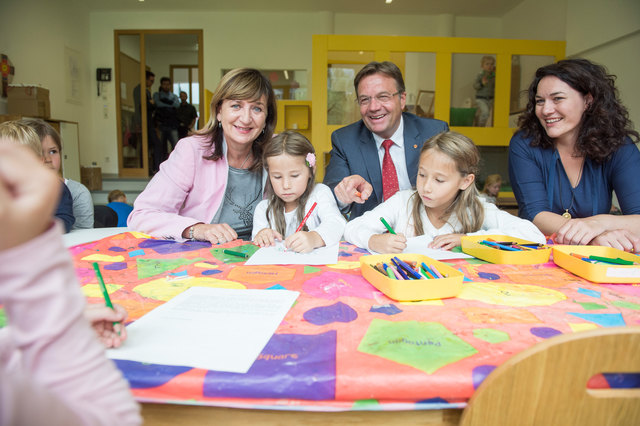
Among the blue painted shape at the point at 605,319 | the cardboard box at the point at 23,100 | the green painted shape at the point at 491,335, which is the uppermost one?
the cardboard box at the point at 23,100

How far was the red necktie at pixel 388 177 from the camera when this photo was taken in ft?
7.22

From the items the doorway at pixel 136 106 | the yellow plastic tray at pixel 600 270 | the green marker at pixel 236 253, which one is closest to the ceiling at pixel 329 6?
the doorway at pixel 136 106

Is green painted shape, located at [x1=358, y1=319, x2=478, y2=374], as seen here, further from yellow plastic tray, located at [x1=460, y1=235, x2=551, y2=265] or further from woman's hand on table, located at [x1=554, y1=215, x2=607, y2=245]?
woman's hand on table, located at [x1=554, y1=215, x2=607, y2=245]

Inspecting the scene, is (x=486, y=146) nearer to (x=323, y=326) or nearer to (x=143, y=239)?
(x=143, y=239)

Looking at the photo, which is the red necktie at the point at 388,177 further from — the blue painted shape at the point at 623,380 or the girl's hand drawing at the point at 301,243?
the blue painted shape at the point at 623,380

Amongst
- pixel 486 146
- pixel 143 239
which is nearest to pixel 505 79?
pixel 486 146

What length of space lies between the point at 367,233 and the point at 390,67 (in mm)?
1268

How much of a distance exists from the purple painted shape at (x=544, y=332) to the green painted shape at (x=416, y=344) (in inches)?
5.1

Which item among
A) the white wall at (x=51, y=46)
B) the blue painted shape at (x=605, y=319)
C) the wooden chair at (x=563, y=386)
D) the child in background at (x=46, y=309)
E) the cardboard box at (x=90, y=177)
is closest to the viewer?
the child in background at (x=46, y=309)

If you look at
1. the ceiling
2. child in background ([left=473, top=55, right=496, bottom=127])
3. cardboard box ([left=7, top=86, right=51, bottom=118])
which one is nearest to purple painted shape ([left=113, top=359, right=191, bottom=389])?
child in background ([left=473, top=55, right=496, bottom=127])

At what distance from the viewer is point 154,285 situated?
2.84 ft

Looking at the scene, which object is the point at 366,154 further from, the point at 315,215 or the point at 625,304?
the point at 625,304

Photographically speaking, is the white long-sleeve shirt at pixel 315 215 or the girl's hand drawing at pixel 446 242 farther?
the white long-sleeve shirt at pixel 315 215

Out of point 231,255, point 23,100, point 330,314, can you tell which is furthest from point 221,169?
point 23,100
